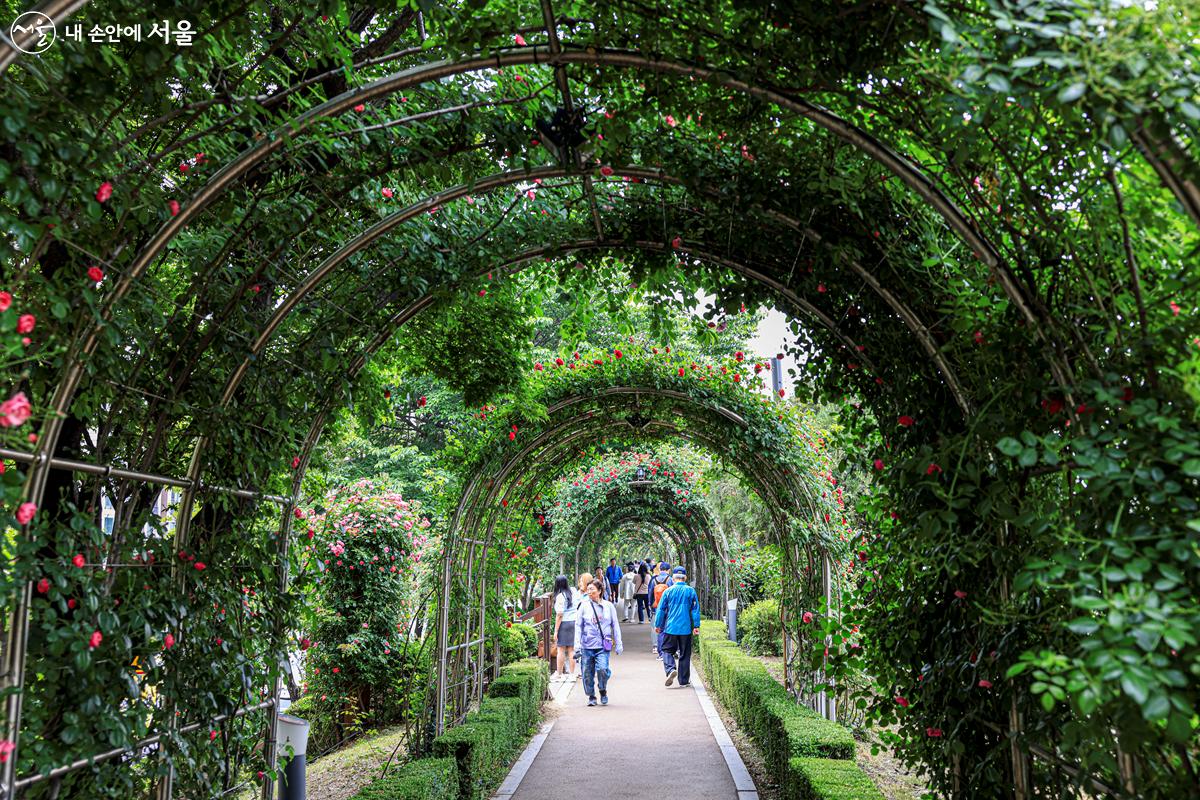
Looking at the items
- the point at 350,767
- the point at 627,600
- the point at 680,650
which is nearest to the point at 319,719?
the point at 350,767

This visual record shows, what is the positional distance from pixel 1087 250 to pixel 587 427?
23.3 ft

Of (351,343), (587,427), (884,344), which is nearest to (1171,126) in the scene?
(884,344)

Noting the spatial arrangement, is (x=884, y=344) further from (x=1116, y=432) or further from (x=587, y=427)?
(x=587, y=427)

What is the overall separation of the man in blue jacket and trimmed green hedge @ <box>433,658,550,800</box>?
2.24 metres

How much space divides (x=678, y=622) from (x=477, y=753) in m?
5.87

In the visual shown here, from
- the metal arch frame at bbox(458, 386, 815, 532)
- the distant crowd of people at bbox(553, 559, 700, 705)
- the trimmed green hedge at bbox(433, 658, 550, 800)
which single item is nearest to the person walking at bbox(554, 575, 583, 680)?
the distant crowd of people at bbox(553, 559, 700, 705)

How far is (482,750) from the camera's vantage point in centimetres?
662

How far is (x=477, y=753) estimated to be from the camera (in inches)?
255

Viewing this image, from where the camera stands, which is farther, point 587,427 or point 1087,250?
point 587,427

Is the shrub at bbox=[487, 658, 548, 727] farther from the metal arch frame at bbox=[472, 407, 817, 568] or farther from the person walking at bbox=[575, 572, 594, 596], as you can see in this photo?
the metal arch frame at bbox=[472, 407, 817, 568]

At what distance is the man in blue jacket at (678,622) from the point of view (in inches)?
470

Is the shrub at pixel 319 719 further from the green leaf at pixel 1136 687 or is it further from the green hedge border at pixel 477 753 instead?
the green leaf at pixel 1136 687

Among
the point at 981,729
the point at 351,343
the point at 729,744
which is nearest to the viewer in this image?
the point at 981,729

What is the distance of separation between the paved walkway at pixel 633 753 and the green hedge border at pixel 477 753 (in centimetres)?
18
